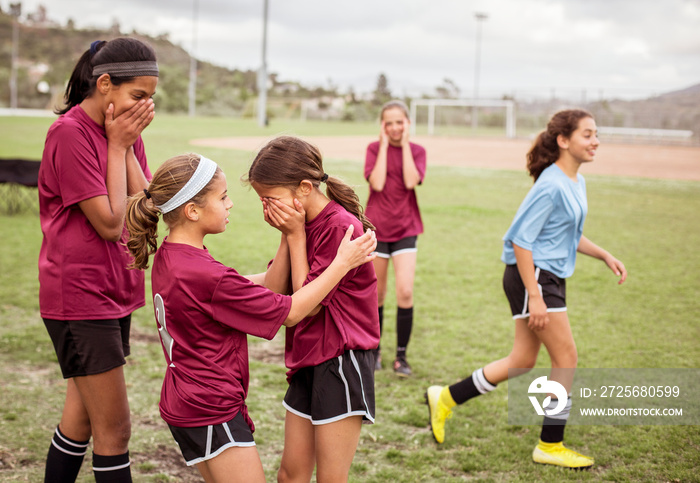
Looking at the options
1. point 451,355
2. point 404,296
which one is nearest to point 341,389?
point 404,296

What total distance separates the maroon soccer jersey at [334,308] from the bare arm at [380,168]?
294cm

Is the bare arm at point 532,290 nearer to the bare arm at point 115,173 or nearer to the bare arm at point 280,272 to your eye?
the bare arm at point 280,272

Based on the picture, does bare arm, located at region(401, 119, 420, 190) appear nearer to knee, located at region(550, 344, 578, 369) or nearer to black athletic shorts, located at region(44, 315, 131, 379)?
knee, located at region(550, 344, 578, 369)

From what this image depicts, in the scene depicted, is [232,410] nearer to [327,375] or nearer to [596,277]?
[327,375]

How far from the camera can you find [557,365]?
12.6 feet

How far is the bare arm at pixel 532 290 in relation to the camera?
3697 mm

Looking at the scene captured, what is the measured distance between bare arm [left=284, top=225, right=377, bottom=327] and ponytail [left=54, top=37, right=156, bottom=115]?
1.21 meters

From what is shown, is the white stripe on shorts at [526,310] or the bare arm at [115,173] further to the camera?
the white stripe on shorts at [526,310]

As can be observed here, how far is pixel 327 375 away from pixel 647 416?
3.17m

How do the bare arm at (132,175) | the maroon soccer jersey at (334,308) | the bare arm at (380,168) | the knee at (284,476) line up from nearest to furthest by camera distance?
the maroon soccer jersey at (334,308)
the knee at (284,476)
the bare arm at (132,175)
the bare arm at (380,168)

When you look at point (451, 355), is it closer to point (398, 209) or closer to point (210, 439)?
point (398, 209)

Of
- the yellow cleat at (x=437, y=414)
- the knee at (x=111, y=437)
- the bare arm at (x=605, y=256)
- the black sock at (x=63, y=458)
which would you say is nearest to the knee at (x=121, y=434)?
the knee at (x=111, y=437)

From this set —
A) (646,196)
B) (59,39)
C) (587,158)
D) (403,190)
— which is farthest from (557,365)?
(59,39)

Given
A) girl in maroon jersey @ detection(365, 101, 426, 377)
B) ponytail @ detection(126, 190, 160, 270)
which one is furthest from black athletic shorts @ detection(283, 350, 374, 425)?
girl in maroon jersey @ detection(365, 101, 426, 377)
